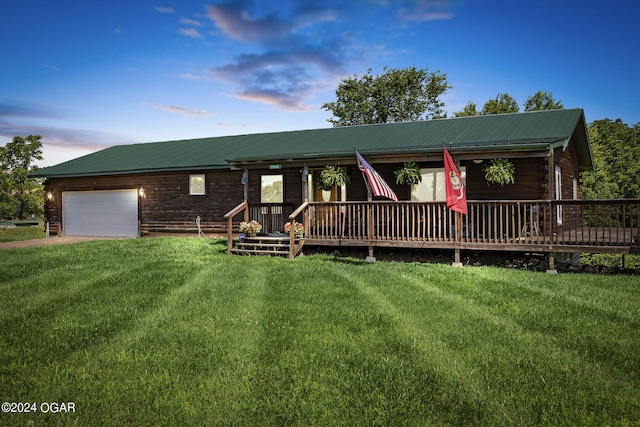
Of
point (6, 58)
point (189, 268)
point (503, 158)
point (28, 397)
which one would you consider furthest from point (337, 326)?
point (6, 58)

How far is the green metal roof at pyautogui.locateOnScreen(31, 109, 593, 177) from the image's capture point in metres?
12.4

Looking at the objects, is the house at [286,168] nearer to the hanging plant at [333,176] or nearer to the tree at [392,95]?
the hanging plant at [333,176]

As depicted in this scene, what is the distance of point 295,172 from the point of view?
16.3 meters

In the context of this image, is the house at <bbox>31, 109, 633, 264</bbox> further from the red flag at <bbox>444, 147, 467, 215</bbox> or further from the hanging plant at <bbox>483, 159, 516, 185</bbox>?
the red flag at <bbox>444, 147, 467, 215</bbox>

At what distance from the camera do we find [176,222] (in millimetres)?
18938

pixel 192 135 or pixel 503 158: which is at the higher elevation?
pixel 192 135

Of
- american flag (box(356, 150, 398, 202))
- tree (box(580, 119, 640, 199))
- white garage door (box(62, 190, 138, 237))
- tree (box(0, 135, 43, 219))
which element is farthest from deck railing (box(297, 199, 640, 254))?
tree (box(0, 135, 43, 219))

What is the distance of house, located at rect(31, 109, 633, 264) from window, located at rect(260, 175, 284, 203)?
0.13 feet

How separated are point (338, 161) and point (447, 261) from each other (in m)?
4.38

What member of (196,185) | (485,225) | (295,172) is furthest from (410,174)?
(196,185)

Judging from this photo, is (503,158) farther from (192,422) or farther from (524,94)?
(524,94)

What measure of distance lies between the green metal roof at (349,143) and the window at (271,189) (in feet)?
3.31

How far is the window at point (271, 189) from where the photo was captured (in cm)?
1669

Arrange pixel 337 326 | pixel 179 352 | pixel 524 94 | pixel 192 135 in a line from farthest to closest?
pixel 524 94, pixel 192 135, pixel 337 326, pixel 179 352
